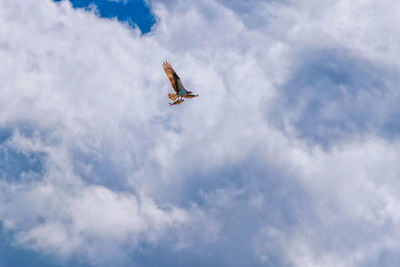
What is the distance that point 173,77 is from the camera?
118500 millimetres

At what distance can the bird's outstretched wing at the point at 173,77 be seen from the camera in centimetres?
11725

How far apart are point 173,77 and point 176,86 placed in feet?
8.93

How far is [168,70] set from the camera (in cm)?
11731

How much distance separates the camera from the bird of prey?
11738 cm

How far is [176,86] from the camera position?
395ft

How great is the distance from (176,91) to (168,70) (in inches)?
254

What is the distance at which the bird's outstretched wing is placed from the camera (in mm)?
117250

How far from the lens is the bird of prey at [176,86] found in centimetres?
11738

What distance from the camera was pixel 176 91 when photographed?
122m
